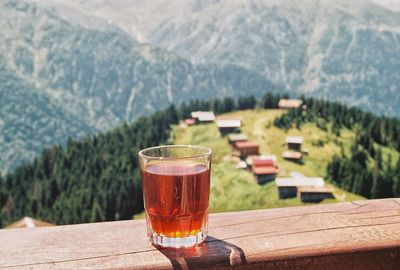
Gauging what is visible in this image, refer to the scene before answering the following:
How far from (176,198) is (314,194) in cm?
11460

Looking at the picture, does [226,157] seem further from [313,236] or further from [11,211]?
[313,236]

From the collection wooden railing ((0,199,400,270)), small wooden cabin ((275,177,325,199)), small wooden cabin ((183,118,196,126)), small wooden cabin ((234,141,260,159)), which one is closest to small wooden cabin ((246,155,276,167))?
small wooden cabin ((234,141,260,159))

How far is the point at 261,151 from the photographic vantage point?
486 feet

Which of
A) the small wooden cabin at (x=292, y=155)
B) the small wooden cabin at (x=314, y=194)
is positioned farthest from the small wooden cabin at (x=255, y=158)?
the small wooden cabin at (x=314, y=194)

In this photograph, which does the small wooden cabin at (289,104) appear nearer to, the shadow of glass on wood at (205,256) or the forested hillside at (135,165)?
the forested hillside at (135,165)

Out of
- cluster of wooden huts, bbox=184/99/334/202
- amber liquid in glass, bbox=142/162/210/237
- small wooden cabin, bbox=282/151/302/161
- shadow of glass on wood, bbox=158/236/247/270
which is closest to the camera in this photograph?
shadow of glass on wood, bbox=158/236/247/270

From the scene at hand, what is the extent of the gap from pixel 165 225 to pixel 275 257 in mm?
557

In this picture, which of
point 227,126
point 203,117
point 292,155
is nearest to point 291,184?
point 292,155

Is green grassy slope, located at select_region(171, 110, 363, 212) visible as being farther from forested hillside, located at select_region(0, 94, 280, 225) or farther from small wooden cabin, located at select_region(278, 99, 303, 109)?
forested hillside, located at select_region(0, 94, 280, 225)

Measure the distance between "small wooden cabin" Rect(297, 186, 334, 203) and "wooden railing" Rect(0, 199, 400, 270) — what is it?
112764mm

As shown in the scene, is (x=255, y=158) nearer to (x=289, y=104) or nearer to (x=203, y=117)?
(x=203, y=117)

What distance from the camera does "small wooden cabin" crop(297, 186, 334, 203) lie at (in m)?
114

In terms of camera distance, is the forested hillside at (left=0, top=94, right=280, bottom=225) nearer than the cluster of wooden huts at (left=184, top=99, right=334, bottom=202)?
No

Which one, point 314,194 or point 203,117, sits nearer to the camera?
point 314,194
